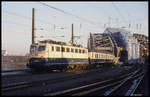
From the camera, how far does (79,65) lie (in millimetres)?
36562

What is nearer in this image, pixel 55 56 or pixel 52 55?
pixel 52 55

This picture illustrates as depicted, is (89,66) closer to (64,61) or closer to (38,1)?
(64,61)

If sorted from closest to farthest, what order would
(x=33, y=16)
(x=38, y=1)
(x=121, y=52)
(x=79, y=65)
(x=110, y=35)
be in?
(x=38, y=1)
(x=33, y=16)
(x=79, y=65)
(x=121, y=52)
(x=110, y=35)

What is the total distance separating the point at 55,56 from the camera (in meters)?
29.0

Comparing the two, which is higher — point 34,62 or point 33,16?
point 33,16

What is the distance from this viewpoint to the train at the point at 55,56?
90.0 ft

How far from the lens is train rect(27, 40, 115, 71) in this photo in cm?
2742

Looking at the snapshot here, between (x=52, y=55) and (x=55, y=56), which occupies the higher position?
(x=52, y=55)

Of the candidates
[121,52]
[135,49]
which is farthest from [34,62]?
[135,49]

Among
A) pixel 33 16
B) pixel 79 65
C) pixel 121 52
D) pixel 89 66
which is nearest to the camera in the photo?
pixel 33 16

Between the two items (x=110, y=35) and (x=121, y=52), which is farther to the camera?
(x=110, y=35)

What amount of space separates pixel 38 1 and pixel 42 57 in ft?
27.3

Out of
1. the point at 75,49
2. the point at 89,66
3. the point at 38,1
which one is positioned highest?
the point at 38,1

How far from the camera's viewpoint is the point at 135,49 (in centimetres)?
9788
